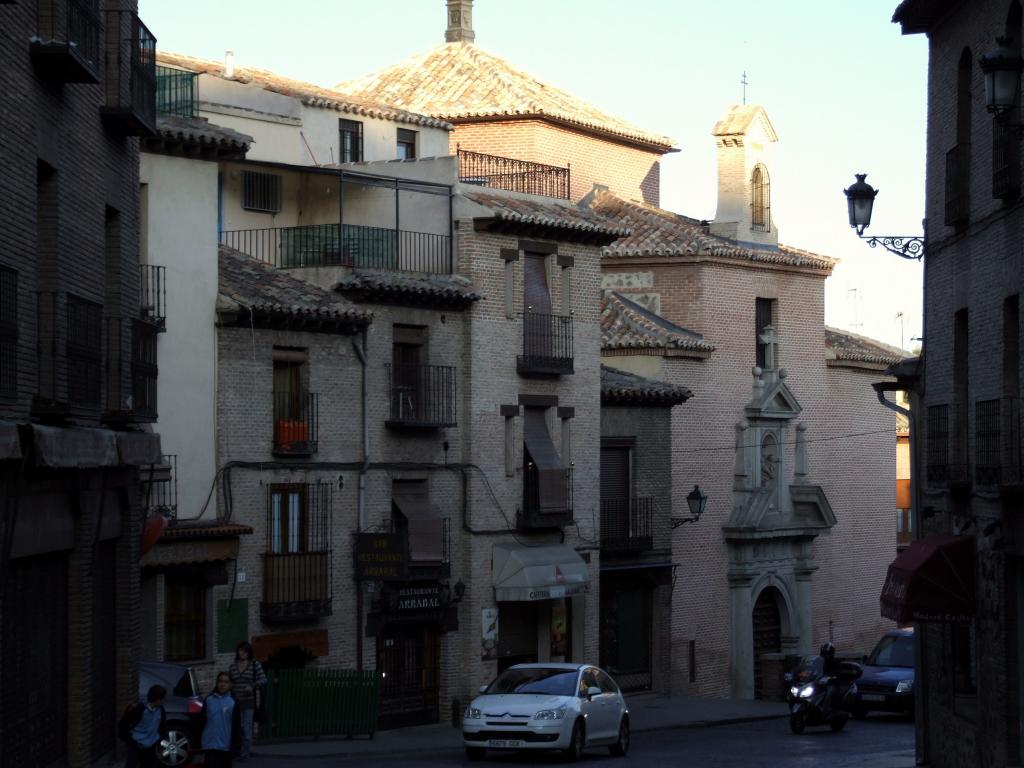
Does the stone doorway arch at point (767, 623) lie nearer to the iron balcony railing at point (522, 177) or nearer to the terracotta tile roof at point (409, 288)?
the iron balcony railing at point (522, 177)

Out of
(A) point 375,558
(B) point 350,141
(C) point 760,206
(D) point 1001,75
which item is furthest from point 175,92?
(C) point 760,206

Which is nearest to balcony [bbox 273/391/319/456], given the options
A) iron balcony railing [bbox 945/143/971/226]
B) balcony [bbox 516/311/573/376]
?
balcony [bbox 516/311/573/376]

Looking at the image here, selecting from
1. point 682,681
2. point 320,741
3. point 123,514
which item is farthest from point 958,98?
point 682,681

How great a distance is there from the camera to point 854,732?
111ft

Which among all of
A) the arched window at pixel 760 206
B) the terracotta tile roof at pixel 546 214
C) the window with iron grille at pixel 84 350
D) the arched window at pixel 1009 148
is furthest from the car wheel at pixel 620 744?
the arched window at pixel 760 206

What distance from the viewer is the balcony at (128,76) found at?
19.6 m

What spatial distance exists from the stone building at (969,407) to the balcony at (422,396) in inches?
456

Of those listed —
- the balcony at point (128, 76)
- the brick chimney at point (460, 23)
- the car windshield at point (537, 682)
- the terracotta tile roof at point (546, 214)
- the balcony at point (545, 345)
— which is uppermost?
the brick chimney at point (460, 23)

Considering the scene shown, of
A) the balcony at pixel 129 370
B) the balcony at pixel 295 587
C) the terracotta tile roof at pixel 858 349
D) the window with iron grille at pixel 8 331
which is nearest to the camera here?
the window with iron grille at pixel 8 331

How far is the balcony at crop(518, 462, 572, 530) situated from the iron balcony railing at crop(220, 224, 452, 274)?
446 cm

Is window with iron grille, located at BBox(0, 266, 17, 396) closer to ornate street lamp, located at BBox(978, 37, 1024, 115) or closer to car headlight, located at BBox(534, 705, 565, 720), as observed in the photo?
ornate street lamp, located at BBox(978, 37, 1024, 115)

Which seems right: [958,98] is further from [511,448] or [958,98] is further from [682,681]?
[682,681]

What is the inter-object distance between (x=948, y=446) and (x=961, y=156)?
3.45 meters

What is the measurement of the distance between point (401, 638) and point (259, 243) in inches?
295
